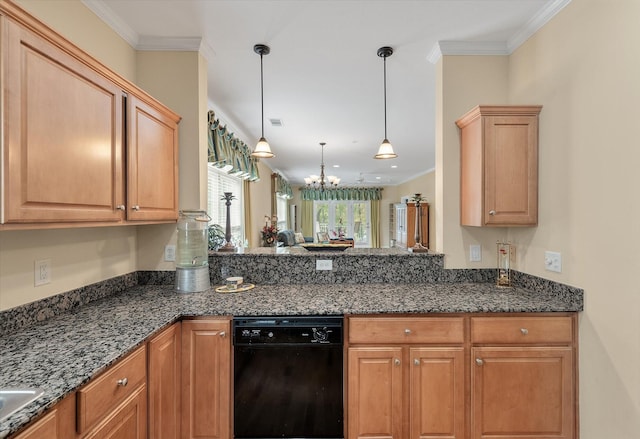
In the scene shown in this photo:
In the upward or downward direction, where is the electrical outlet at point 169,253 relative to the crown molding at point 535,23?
downward

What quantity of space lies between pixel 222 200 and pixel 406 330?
8.19 feet

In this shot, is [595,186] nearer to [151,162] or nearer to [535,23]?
[535,23]

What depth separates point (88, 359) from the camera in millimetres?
1076

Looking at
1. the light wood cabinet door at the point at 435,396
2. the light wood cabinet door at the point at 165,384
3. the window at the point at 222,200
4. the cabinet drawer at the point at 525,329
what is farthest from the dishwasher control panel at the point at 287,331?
the window at the point at 222,200

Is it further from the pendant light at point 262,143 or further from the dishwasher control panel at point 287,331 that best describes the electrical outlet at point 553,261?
the pendant light at point 262,143

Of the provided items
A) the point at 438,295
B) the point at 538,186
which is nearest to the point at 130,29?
the point at 438,295

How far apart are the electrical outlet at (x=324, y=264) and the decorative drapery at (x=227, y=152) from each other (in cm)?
151

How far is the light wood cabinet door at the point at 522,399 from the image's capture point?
1640mm

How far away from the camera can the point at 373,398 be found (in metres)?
1.63

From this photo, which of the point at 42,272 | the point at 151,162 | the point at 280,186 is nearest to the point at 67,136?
the point at 151,162

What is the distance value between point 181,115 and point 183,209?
2.14 feet

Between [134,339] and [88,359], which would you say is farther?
[134,339]

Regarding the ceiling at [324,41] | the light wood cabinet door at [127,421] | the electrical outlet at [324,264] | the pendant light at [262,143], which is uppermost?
A: the ceiling at [324,41]

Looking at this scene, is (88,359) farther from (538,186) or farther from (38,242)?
(538,186)
